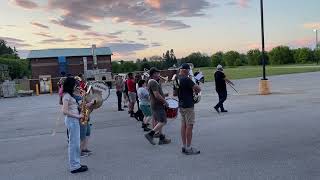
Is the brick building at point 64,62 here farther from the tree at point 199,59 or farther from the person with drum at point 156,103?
the person with drum at point 156,103

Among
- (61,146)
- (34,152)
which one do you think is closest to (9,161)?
(34,152)

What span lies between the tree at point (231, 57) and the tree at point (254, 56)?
31.1 feet

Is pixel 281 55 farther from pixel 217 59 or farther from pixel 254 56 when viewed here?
pixel 217 59

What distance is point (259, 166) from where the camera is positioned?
762cm

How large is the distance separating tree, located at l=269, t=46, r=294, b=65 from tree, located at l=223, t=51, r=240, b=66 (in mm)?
16829

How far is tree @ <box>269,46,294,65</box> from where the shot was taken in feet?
394

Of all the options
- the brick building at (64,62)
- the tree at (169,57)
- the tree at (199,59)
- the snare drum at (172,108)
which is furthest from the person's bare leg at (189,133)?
the tree at (199,59)

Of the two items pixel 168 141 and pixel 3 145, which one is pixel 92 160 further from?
pixel 3 145

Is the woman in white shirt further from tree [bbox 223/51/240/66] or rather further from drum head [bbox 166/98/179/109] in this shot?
tree [bbox 223/51/240/66]

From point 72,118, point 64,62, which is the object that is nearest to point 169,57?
point 64,62

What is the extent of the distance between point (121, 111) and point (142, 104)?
7429 millimetres

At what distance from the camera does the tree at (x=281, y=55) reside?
120 metres

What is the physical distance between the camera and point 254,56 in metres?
123

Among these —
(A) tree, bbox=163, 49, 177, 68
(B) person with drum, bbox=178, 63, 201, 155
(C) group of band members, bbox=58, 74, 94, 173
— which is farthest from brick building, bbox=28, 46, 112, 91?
(C) group of band members, bbox=58, 74, 94, 173
